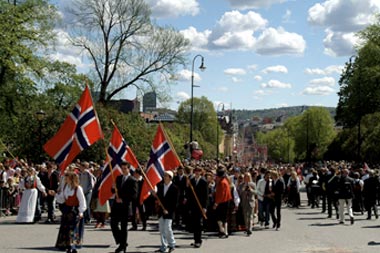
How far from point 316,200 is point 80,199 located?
64.7ft

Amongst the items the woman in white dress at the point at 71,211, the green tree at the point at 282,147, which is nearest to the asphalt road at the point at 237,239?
the woman in white dress at the point at 71,211

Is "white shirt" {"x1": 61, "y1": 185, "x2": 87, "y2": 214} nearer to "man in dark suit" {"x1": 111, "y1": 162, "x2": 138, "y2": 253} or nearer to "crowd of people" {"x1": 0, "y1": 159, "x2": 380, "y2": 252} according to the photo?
"crowd of people" {"x1": 0, "y1": 159, "x2": 380, "y2": 252}

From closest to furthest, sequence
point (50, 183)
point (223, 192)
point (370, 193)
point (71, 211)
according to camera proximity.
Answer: point (71, 211), point (223, 192), point (50, 183), point (370, 193)

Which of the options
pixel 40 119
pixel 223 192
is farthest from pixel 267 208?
pixel 40 119

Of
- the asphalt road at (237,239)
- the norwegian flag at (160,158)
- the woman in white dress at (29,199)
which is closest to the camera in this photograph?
the asphalt road at (237,239)

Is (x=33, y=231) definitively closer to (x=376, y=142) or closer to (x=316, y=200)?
(x=316, y=200)

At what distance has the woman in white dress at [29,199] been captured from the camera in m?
20.2

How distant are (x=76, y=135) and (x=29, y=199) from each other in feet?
21.0

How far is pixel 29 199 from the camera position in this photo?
20.2m

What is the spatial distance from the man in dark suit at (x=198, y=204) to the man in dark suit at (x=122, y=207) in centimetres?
190

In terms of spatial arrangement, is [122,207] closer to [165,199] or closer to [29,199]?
[165,199]

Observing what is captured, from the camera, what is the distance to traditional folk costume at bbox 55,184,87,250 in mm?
13398

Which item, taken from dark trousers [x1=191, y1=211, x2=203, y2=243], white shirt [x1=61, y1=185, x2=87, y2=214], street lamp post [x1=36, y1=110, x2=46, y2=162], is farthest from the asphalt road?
street lamp post [x1=36, y1=110, x2=46, y2=162]

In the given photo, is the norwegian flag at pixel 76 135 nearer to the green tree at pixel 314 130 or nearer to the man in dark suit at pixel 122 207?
the man in dark suit at pixel 122 207
